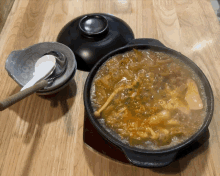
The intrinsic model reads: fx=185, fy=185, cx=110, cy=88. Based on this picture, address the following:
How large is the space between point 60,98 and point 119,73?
Result: 1.56 ft

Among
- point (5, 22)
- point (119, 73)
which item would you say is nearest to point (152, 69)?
point (119, 73)

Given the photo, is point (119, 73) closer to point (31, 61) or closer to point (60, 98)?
point (60, 98)

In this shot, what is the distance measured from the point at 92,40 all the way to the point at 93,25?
11 centimetres

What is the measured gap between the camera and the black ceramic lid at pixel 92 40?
1312 mm

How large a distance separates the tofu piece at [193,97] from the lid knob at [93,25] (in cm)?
69

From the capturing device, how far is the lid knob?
1.30m

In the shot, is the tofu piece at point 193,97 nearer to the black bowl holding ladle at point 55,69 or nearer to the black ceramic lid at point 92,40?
the black ceramic lid at point 92,40

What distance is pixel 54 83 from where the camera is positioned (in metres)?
1.18

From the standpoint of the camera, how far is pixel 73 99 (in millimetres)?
1316

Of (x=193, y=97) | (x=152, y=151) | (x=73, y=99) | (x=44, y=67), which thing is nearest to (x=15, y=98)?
(x=44, y=67)

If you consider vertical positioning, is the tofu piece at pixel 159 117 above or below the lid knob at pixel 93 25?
below

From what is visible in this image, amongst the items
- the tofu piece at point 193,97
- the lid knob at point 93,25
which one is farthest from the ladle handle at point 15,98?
the tofu piece at point 193,97

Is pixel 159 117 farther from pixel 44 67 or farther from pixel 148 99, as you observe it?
pixel 44 67

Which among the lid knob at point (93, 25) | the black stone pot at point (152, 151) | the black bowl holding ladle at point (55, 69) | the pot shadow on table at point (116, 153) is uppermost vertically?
the lid knob at point (93, 25)
